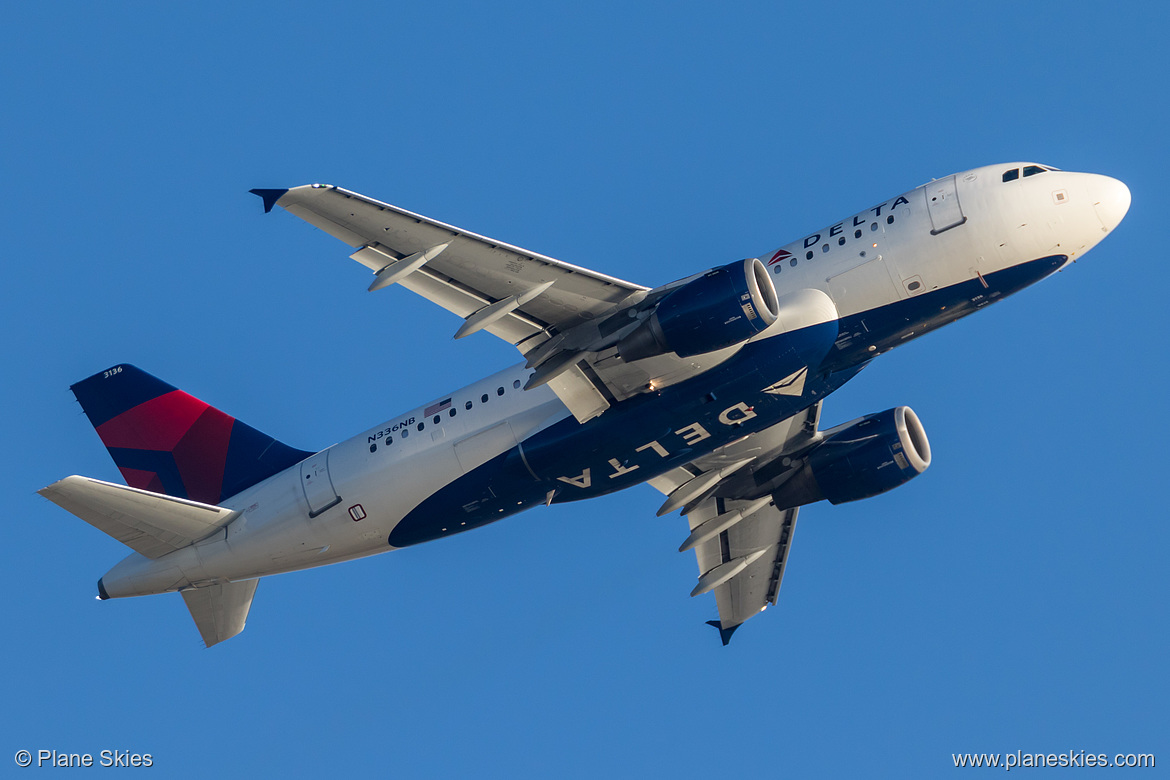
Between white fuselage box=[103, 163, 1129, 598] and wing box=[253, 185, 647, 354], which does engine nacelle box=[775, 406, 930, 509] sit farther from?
wing box=[253, 185, 647, 354]

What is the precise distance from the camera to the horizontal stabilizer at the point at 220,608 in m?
36.8

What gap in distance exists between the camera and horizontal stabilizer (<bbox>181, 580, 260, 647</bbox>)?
121 ft

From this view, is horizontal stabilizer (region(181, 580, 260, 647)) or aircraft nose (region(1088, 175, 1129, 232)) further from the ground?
aircraft nose (region(1088, 175, 1129, 232))

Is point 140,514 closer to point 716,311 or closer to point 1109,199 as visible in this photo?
point 716,311

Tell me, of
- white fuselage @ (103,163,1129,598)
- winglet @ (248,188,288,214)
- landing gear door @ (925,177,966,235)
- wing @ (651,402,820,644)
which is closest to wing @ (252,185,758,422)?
winglet @ (248,188,288,214)

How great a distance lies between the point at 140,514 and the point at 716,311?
1669 centimetres

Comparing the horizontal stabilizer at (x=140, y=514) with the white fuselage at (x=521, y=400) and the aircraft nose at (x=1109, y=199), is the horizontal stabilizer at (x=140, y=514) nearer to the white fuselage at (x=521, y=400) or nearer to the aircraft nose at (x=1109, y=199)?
the white fuselage at (x=521, y=400)

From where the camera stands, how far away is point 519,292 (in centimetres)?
3005

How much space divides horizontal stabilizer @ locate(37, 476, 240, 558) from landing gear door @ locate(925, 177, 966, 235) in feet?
67.4

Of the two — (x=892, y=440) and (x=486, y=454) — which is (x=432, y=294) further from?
(x=892, y=440)

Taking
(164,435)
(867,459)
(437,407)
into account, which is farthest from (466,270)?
(164,435)

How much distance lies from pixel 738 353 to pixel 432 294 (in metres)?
7.60

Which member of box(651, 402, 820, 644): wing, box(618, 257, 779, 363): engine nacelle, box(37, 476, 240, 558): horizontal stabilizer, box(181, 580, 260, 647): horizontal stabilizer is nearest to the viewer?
box(618, 257, 779, 363): engine nacelle

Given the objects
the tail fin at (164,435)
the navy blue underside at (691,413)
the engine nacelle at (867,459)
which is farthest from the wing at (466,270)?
the tail fin at (164,435)
